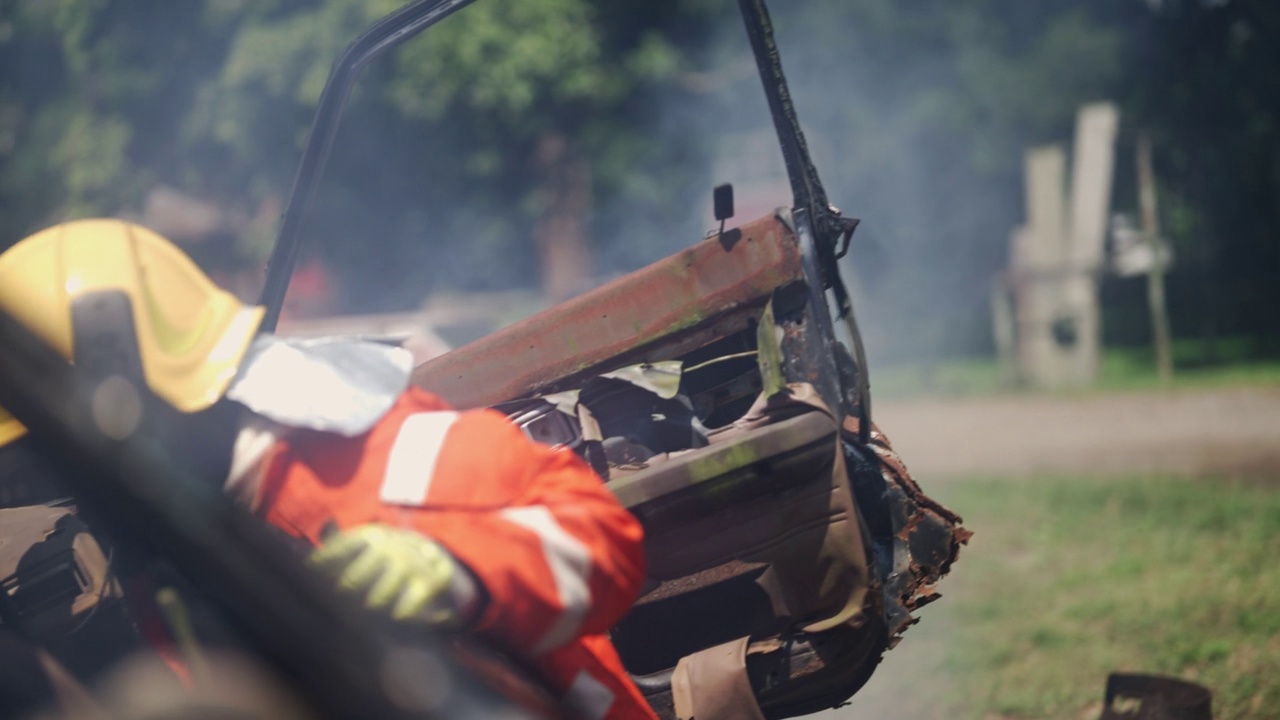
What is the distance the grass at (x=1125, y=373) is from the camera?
12078 mm

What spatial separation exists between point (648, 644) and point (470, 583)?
0.92 metres

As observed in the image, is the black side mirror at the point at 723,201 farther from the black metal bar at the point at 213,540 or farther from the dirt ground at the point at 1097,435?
the dirt ground at the point at 1097,435

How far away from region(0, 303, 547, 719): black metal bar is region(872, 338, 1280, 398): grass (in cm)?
1148

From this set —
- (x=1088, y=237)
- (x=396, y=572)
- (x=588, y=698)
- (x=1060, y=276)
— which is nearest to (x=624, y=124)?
(x=1060, y=276)

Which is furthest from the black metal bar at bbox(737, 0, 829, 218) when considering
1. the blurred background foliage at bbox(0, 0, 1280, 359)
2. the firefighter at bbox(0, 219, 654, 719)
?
the blurred background foliage at bbox(0, 0, 1280, 359)

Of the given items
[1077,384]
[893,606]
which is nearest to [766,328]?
[893,606]

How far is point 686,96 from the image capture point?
15.5m

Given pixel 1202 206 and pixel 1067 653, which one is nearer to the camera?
pixel 1067 653

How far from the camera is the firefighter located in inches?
64.6

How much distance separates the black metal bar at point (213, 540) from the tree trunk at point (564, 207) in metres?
13.7

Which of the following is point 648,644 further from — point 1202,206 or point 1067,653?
point 1202,206

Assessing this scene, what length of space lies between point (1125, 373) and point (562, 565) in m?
13.6

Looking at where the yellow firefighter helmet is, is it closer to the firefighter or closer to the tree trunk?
the firefighter

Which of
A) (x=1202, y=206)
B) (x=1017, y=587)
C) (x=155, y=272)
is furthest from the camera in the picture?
(x=1202, y=206)
